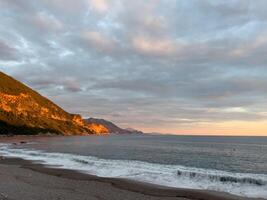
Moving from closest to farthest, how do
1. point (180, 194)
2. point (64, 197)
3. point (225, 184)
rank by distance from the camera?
point (64, 197) → point (180, 194) → point (225, 184)

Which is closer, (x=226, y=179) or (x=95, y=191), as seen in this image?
(x=95, y=191)

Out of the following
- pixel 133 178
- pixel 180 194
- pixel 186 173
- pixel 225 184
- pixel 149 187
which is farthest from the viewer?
pixel 186 173

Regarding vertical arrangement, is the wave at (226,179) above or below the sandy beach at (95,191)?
above

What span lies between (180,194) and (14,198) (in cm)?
1443

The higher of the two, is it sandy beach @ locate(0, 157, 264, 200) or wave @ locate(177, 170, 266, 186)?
wave @ locate(177, 170, 266, 186)

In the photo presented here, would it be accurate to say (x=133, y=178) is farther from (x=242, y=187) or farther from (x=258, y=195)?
(x=258, y=195)

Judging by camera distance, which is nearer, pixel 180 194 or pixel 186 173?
pixel 180 194

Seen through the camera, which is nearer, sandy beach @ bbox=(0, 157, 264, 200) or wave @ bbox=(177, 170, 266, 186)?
sandy beach @ bbox=(0, 157, 264, 200)

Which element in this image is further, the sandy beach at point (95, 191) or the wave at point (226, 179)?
the wave at point (226, 179)

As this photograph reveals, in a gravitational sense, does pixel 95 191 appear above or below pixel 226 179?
below

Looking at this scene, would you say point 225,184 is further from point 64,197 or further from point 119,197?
point 64,197

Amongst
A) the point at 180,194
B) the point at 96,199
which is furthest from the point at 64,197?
the point at 180,194

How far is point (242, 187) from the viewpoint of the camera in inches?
1457

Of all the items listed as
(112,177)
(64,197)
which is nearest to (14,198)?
(64,197)
